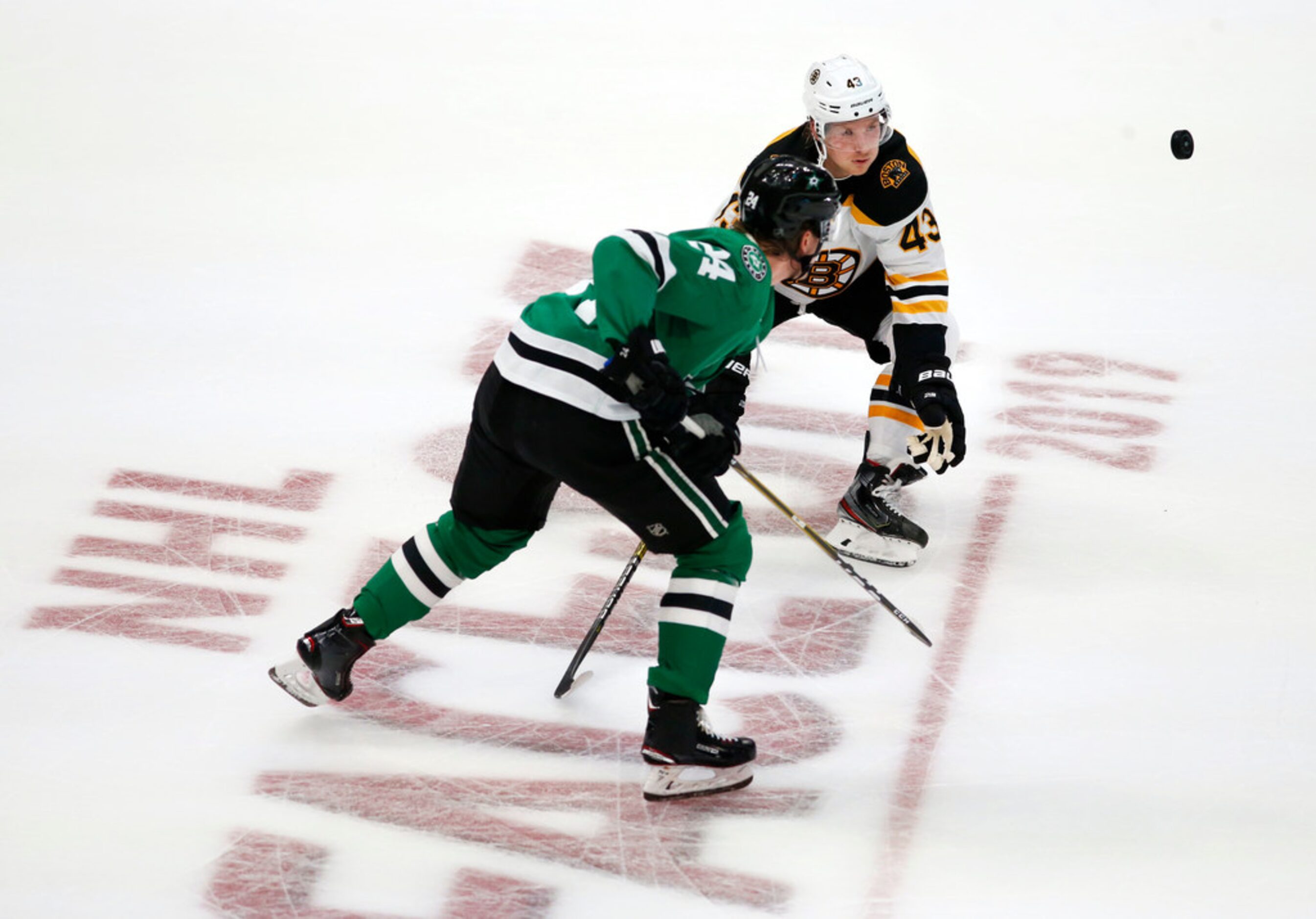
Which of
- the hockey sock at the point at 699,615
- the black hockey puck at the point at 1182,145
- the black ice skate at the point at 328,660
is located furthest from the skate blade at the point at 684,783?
the black hockey puck at the point at 1182,145

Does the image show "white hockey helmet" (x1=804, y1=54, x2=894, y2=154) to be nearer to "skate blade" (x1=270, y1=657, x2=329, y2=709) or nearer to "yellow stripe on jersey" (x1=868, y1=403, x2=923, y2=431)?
"yellow stripe on jersey" (x1=868, y1=403, x2=923, y2=431)

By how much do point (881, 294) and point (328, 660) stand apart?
170 cm

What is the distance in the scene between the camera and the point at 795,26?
6895mm

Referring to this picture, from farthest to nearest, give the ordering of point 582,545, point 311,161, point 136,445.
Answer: point 311,161
point 136,445
point 582,545

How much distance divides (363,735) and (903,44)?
427 cm

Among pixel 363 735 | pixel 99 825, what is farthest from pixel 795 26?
pixel 99 825

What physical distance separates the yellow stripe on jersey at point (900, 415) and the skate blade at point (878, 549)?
0.95ft

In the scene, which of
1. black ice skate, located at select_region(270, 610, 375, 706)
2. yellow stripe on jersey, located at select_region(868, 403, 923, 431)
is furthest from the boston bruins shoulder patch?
black ice skate, located at select_region(270, 610, 375, 706)

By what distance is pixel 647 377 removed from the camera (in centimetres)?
302

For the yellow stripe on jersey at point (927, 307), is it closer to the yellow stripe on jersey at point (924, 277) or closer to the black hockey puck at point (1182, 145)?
the yellow stripe on jersey at point (924, 277)

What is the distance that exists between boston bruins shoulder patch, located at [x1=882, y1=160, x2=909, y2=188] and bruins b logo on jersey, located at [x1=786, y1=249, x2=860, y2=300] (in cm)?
23

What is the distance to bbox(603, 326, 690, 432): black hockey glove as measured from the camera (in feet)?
9.91

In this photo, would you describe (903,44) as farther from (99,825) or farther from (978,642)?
(99,825)

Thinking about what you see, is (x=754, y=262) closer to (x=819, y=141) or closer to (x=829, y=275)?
(x=819, y=141)
